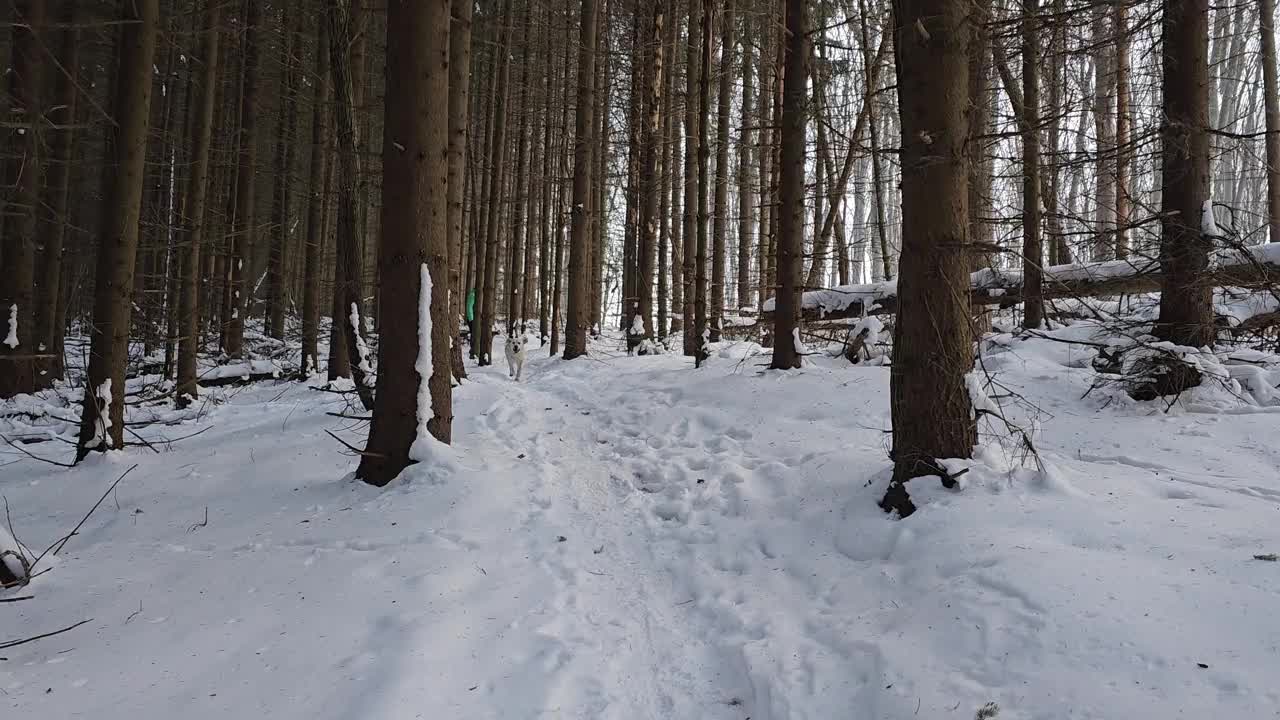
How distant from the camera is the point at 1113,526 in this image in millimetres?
3014

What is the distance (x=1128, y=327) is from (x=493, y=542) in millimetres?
5562

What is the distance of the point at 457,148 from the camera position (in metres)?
5.74

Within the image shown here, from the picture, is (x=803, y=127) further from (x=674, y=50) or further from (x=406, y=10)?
(x=674, y=50)

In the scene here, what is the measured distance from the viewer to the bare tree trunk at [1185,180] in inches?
205

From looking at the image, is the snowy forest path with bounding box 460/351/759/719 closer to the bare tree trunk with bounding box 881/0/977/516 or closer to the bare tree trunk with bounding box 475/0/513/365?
the bare tree trunk with bounding box 881/0/977/516

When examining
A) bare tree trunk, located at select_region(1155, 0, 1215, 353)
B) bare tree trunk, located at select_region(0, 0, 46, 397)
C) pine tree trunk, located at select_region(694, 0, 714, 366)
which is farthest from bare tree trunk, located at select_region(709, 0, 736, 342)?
bare tree trunk, located at select_region(0, 0, 46, 397)

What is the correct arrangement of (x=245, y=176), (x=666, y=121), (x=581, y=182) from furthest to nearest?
1. (x=666, y=121)
2. (x=245, y=176)
3. (x=581, y=182)

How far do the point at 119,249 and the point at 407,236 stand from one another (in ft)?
11.1

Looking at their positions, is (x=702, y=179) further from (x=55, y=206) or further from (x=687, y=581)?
(x=55, y=206)

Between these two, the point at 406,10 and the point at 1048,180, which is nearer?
the point at 406,10

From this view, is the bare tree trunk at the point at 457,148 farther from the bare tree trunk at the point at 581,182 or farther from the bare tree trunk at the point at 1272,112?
the bare tree trunk at the point at 1272,112

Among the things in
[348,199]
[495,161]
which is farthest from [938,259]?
[495,161]

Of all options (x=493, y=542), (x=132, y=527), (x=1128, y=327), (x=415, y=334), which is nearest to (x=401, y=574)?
(x=493, y=542)

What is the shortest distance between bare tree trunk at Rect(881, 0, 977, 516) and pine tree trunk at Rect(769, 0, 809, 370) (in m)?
3.97
